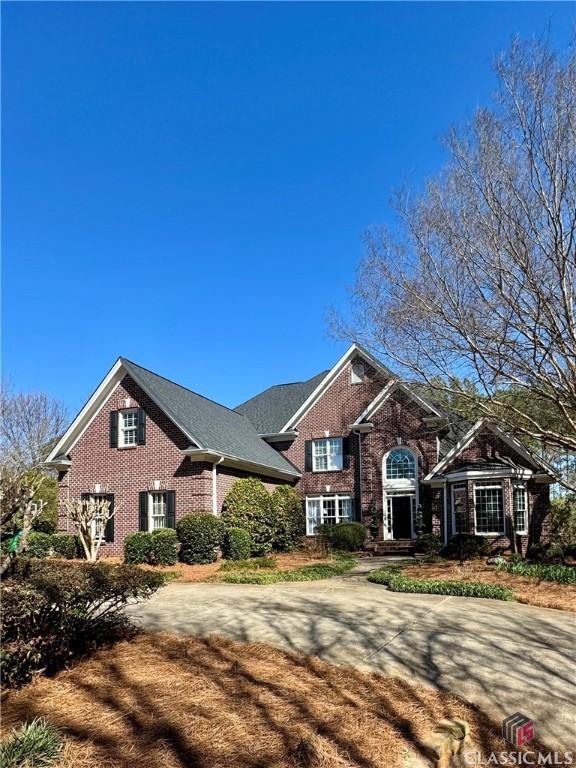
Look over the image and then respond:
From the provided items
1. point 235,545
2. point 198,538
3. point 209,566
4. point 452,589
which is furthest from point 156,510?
point 452,589

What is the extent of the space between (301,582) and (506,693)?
27.7 feet

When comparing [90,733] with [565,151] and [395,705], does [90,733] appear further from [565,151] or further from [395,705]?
[565,151]

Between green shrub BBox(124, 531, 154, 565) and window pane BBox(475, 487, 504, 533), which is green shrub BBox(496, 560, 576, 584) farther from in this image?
green shrub BBox(124, 531, 154, 565)

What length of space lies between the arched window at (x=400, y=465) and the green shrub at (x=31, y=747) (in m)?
21.0

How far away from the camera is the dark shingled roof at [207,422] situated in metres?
20.5

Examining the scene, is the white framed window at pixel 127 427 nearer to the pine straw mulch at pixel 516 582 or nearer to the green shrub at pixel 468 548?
the pine straw mulch at pixel 516 582

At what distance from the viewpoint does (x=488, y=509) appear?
68.9 ft

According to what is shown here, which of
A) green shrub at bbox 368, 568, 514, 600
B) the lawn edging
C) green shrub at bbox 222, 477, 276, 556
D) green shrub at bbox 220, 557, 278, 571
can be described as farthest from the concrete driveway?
green shrub at bbox 222, 477, 276, 556

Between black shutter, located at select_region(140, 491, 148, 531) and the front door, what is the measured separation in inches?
378

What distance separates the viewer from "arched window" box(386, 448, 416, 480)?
2381 centimetres

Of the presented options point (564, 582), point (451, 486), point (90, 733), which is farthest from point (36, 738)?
point (451, 486)

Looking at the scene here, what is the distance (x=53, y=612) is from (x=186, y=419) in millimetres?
15778

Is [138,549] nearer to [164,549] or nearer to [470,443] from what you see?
[164,549]

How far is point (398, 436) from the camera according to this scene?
24.0 metres
